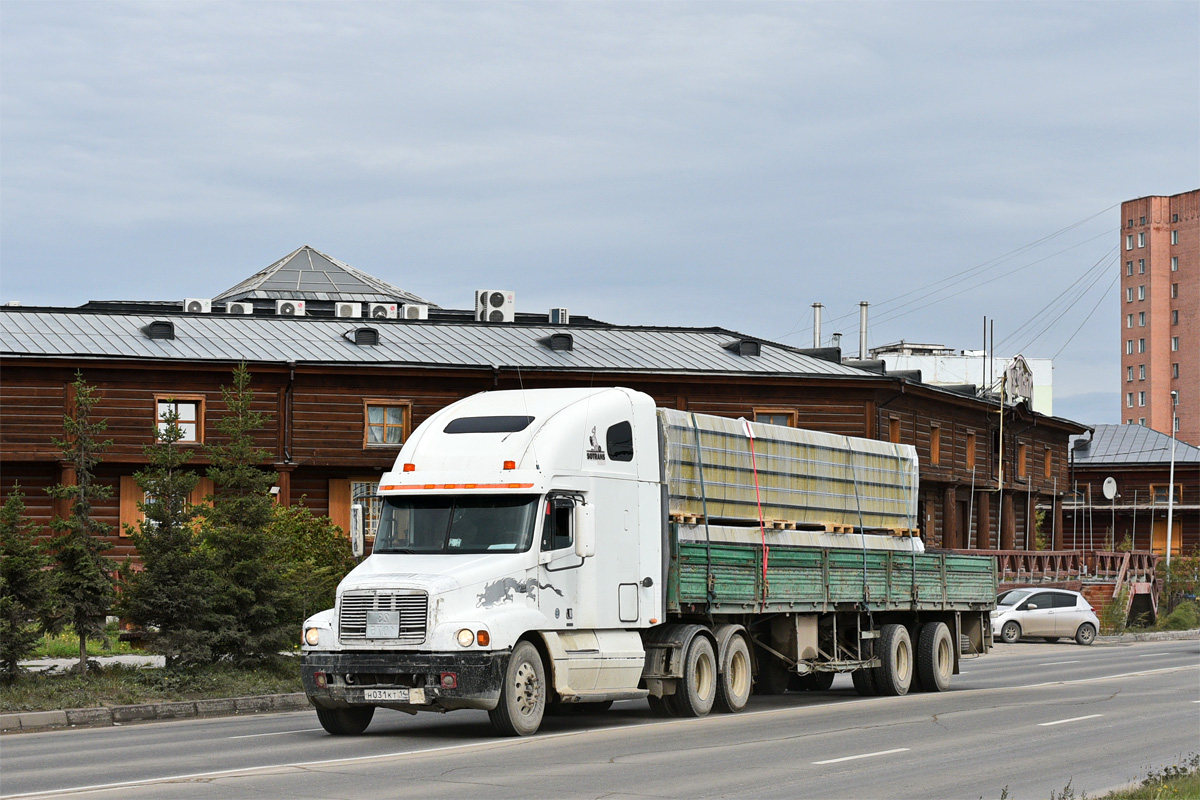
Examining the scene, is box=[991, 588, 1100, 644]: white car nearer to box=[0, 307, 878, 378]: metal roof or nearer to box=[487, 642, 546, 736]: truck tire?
box=[0, 307, 878, 378]: metal roof

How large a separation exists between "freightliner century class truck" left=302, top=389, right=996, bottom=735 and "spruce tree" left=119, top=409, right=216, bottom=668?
5.89 metres

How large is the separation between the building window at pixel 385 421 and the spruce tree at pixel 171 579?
2471cm

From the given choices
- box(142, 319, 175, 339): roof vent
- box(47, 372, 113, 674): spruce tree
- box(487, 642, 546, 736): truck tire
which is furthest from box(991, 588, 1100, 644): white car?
box(487, 642, 546, 736): truck tire

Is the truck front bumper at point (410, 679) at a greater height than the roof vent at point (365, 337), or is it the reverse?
the roof vent at point (365, 337)

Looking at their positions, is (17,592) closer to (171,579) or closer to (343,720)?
(171,579)

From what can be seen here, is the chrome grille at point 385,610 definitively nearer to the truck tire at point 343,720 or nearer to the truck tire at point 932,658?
the truck tire at point 343,720

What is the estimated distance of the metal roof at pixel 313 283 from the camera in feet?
234

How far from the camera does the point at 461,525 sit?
16.9 meters

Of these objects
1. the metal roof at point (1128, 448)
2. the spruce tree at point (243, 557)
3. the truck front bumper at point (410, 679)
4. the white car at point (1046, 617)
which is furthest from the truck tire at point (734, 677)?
the metal roof at point (1128, 448)

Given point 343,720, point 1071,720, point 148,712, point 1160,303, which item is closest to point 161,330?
point 148,712

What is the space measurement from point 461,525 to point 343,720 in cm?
251

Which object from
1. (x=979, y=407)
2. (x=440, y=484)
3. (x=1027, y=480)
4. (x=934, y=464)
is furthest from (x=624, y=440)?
(x=1027, y=480)

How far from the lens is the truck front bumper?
15.6m

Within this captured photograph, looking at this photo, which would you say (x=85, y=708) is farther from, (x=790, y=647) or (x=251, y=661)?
(x=790, y=647)
